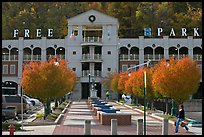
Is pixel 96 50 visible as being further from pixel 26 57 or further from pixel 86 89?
pixel 26 57

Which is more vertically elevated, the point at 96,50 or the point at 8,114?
the point at 96,50

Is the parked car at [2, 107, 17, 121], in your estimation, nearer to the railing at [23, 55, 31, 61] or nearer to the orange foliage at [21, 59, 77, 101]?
the orange foliage at [21, 59, 77, 101]

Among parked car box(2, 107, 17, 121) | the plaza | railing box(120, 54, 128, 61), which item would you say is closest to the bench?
parked car box(2, 107, 17, 121)

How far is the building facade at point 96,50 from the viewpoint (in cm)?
7494

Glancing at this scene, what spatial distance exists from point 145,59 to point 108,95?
10158 millimetres

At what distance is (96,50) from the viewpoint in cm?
7700

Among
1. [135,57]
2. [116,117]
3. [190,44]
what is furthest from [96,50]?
[116,117]

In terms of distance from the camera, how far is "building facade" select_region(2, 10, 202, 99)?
74.9 metres

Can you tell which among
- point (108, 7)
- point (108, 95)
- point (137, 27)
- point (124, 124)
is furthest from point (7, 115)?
point (108, 7)

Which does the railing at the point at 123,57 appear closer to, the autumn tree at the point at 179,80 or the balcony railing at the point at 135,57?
the balcony railing at the point at 135,57

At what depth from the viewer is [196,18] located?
284 ft

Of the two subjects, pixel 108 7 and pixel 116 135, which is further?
pixel 108 7

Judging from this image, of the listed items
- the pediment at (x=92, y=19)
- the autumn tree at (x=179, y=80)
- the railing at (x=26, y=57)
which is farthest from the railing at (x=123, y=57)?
the autumn tree at (x=179, y=80)

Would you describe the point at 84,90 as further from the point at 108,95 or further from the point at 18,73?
the point at 18,73
